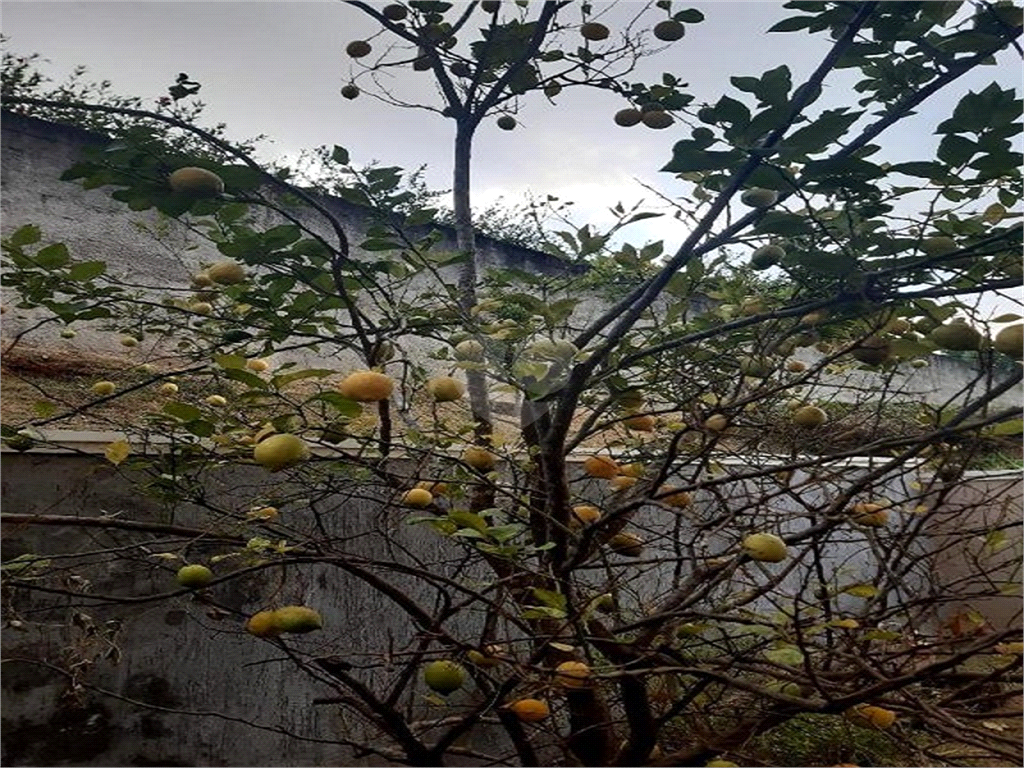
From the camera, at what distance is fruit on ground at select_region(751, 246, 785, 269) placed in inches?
42.5

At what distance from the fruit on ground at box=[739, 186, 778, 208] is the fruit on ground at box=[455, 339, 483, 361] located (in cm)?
42

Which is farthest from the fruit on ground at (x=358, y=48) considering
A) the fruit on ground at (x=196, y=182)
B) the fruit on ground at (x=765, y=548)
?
the fruit on ground at (x=765, y=548)

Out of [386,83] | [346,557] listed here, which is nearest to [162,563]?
[346,557]

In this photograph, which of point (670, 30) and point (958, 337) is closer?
point (958, 337)

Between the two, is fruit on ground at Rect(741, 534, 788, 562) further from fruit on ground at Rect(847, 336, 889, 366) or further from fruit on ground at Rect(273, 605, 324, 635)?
fruit on ground at Rect(273, 605, 324, 635)

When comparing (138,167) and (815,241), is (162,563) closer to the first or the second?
(138,167)

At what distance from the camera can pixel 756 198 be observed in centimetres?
97

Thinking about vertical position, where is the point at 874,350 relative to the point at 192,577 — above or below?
above

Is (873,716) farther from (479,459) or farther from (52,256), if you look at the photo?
(52,256)

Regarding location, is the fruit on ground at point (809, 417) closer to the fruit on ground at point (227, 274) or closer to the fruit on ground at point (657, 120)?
the fruit on ground at point (657, 120)

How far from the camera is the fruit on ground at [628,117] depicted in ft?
4.22

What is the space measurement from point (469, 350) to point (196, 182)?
424mm

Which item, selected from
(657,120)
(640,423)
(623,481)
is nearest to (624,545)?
(623,481)

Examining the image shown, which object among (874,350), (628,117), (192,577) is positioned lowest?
(192,577)
